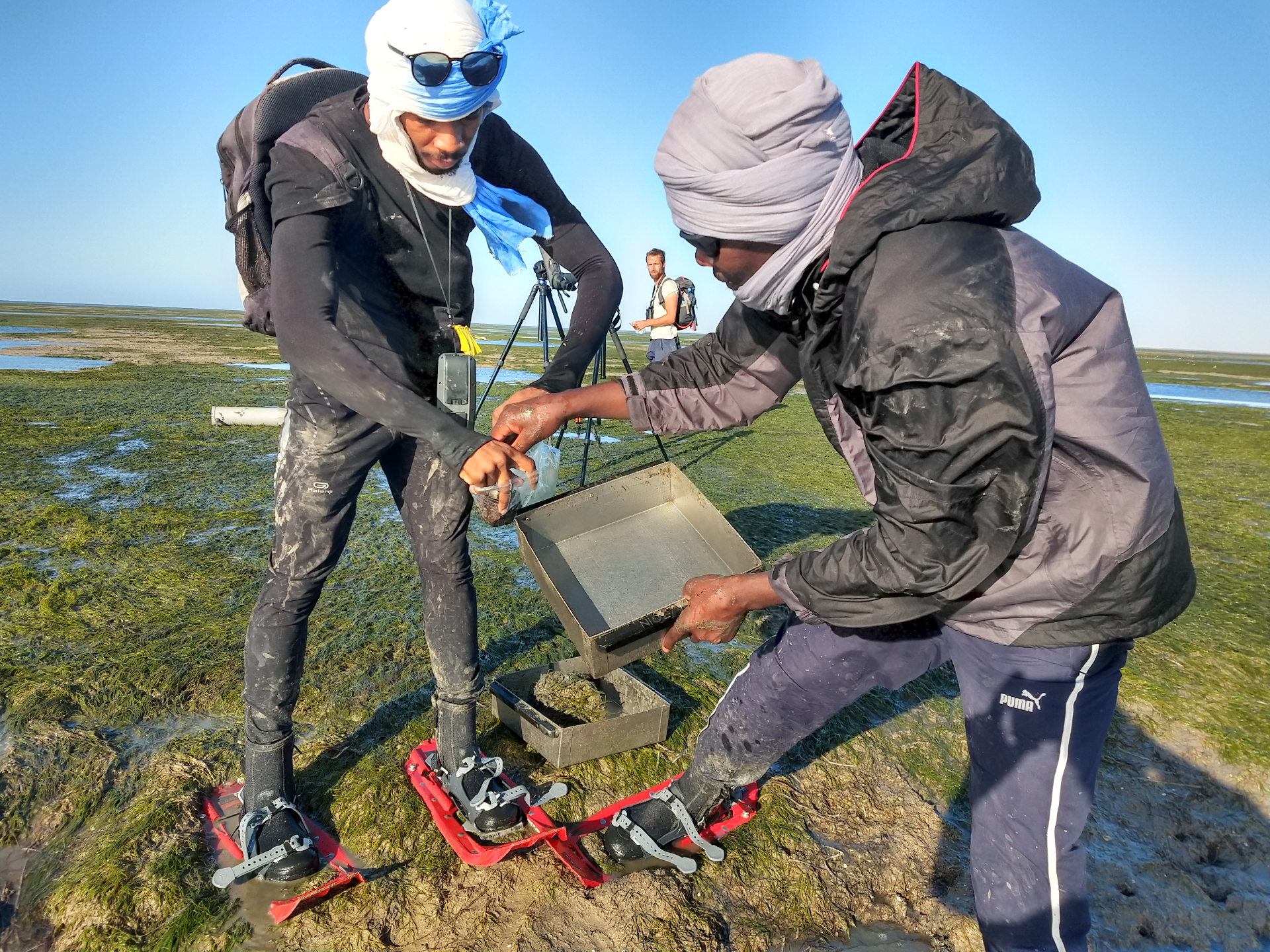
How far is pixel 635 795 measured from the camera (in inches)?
108

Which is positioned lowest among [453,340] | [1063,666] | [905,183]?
[1063,666]

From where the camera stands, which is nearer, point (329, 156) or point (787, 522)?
point (329, 156)

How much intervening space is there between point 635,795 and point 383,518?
3.86 metres

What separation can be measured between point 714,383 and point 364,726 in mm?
2019

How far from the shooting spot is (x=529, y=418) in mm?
2500

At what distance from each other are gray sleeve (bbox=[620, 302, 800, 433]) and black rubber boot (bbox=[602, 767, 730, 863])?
4.06 feet

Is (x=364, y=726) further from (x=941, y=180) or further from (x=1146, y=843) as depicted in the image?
(x=1146, y=843)

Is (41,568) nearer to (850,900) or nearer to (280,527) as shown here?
(280,527)

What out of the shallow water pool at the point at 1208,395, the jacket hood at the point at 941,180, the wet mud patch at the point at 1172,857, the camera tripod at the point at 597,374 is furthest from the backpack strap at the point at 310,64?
the shallow water pool at the point at 1208,395

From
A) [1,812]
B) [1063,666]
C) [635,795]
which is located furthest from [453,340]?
[1,812]

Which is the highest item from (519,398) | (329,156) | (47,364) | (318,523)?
(329,156)

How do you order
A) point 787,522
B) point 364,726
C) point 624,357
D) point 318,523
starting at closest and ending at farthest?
1. point 318,523
2. point 364,726
3. point 787,522
4. point 624,357

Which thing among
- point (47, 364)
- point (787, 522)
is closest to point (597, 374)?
point (787, 522)

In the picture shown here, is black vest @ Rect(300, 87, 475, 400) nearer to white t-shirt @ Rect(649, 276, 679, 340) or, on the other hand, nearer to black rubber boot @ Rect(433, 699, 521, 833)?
black rubber boot @ Rect(433, 699, 521, 833)
